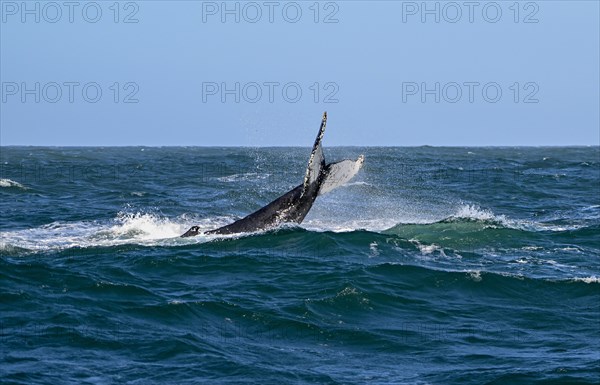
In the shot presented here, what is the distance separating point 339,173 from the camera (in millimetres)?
24109

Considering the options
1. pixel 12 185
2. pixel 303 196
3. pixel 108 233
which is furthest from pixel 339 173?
pixel 12 185

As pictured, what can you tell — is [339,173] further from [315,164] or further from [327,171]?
[315,164]

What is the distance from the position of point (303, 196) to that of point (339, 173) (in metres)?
1.58

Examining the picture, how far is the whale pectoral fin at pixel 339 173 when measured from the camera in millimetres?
23847

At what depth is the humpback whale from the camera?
24047mm

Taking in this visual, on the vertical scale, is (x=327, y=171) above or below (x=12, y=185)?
above

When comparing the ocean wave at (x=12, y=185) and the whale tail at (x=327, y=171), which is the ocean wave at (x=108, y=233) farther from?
the ocean wave at (x=12, y=185)

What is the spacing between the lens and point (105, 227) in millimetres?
29344

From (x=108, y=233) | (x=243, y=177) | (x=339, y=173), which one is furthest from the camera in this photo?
(x=243, y=177)

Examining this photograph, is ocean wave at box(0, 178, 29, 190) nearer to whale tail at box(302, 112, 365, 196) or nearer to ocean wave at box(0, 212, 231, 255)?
ocean wave at box(0, 212, 231, 255)

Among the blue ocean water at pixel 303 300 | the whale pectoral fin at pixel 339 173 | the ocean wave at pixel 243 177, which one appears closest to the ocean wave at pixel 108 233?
the blue ocean water at pixel 303 300

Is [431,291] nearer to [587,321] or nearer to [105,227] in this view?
[587,321]

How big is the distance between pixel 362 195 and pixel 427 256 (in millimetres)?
17804

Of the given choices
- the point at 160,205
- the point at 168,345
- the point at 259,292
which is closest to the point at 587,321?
the point at 259,292
